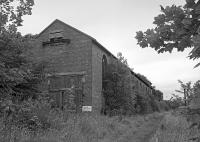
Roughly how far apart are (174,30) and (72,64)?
25732 millimetres

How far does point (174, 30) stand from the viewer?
259 centimetres

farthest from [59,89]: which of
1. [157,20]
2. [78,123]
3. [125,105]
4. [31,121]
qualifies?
[157,20]

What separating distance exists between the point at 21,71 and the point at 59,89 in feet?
70.6

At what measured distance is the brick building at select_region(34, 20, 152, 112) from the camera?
88.6ft

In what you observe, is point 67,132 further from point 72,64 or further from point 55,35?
point 55,35

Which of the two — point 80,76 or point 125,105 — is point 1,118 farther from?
point 125,105

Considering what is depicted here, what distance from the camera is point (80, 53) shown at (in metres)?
28.0

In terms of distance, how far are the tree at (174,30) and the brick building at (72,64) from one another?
2366cm

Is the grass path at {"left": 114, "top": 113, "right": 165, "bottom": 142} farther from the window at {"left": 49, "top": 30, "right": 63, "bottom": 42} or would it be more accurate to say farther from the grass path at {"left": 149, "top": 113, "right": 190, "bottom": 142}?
the window at {"left": 49, "top": 30, "right": 63, "bottom": 42}

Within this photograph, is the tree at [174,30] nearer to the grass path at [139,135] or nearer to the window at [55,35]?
the grass path at [139,135]

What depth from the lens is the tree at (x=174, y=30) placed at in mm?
2462

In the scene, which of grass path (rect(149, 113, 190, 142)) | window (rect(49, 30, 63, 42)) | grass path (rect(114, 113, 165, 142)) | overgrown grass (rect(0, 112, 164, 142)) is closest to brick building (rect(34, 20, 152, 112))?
window (rect(49, 30, 63, 42))

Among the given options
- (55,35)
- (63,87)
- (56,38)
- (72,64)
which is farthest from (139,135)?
(55,35)

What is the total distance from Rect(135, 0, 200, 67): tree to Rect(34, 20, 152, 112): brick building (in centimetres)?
2366
